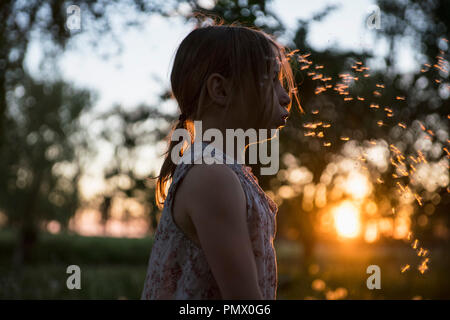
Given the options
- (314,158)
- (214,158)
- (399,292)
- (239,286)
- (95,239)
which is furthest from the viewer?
(95,239)

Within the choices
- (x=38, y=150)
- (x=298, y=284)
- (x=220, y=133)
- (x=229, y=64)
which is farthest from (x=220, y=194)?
(x=38, y=150)

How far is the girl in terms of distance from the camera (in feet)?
3.71

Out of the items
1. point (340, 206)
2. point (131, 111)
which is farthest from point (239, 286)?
point (340, 206)

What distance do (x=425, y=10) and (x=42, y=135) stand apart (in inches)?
697

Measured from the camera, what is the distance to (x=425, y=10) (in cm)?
803

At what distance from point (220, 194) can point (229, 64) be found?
490 mm

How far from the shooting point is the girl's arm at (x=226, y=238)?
44.1 inches

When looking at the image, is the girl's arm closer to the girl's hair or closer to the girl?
the girl

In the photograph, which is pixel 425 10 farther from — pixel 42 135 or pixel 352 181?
pixel 42 135

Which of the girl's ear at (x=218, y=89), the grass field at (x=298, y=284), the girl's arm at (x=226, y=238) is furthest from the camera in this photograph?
the grass field at (x=298, y=284)

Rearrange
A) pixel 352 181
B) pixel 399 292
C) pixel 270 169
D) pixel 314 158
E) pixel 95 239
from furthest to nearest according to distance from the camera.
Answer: pixel 95 239 < pixel 399 292 < pixel 352 181 < pixel 270 169 < pixel 314 158

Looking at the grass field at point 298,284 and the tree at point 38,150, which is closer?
the grass field at point 298,284

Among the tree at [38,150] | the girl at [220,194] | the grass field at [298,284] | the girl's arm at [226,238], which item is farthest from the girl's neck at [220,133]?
the tree at [38,150]

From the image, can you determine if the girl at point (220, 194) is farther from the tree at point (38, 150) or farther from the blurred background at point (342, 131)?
the tree at point (38, 150)
